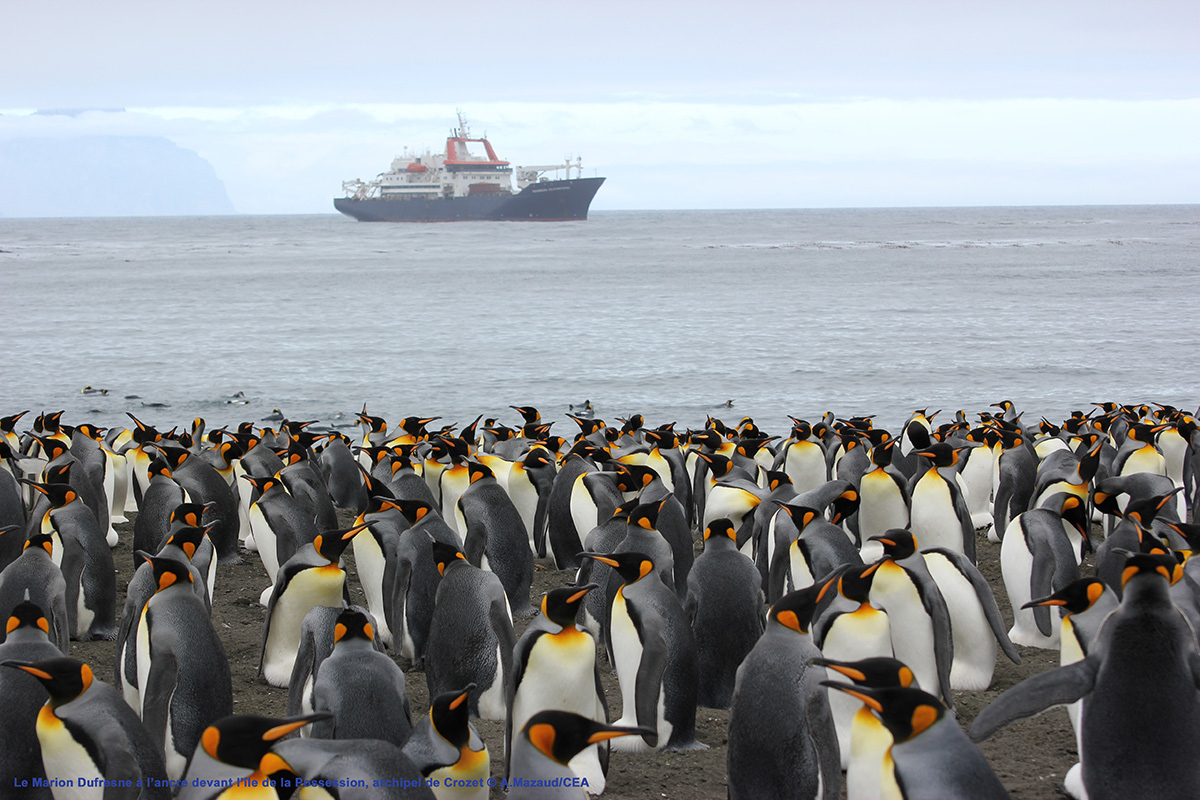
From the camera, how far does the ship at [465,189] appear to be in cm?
8606

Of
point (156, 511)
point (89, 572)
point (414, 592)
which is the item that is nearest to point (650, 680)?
point (414, 592)

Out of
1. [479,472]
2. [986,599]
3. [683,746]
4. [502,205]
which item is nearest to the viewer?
[683,746]

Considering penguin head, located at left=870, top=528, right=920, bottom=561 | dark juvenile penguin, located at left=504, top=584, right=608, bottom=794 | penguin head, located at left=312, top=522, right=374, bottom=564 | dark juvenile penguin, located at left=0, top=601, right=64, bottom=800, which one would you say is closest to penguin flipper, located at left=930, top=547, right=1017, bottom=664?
penguin head, located at left=870, top=528, right=920, bottom=561

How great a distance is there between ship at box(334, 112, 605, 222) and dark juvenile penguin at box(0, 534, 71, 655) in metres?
83.3

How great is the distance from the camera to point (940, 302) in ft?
99.9

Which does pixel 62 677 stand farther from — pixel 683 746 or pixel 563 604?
pixel 683 746

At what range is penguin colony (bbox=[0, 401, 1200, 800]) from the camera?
2.47 metres

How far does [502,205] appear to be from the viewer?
8638 centimetres

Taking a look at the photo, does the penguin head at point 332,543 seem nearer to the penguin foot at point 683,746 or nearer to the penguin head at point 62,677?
the penguin head at point 62,677

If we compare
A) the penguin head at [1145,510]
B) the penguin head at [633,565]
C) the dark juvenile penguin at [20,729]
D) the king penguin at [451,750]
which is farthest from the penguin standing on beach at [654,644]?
the penguin head at [1145,510]

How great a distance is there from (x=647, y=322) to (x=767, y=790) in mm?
23881

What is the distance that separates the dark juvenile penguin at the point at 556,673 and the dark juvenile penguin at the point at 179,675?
0.95 meters

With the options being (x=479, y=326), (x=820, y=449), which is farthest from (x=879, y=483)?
(x=479, y=326)

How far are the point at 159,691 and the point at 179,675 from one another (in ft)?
0.25
